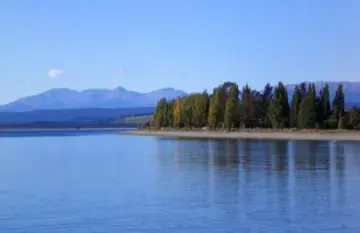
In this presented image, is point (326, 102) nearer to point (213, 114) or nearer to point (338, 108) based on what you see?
point (338, 108)

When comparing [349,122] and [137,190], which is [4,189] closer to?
[137,190]

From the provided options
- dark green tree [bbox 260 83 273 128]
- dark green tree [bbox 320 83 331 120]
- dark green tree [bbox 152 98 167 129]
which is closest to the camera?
dark green tree [bbox 320 83 331 120]

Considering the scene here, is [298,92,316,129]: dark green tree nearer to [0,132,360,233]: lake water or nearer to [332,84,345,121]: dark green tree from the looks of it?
[332,84,345,121]: dark green tree

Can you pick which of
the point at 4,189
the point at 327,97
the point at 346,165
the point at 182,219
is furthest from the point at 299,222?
the point at 327,97

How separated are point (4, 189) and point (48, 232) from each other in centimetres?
1250

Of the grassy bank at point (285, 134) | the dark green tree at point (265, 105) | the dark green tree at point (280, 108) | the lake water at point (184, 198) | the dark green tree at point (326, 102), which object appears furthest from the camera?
the dark green tree at point (265, 105)

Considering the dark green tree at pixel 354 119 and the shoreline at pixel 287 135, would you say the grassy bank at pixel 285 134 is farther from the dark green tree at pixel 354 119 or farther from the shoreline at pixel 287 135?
the dark green tree at pixel 354 119

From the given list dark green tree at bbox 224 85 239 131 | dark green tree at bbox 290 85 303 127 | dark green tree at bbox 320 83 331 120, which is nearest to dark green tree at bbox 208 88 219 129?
dark green tree at bbox 224 85 239 131

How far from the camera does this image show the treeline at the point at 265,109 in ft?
349

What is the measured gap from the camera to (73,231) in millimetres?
20344

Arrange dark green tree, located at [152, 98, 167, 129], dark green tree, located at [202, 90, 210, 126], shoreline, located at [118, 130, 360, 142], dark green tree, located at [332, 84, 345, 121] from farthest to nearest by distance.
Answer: dark green tree, located at [152, 98, 167, 129] < dark green tree, located at [202, 90, 210, 126] < dark green tree, located at [332, 84, 345, 121] < shoreline, located at [118, 130, 360, 142]

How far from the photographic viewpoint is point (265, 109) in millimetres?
123438

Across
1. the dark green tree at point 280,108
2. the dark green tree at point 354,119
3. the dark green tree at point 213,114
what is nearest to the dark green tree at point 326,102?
the dark green tree at point 280,108

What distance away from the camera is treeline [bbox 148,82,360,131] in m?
106
